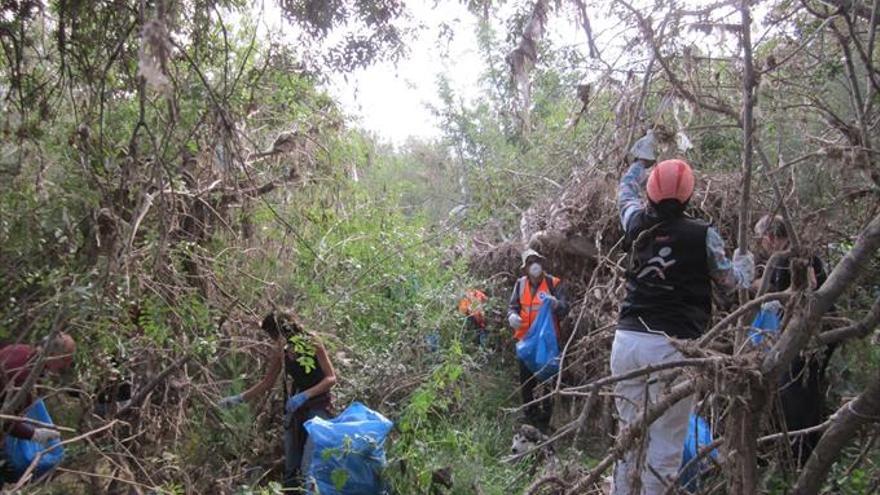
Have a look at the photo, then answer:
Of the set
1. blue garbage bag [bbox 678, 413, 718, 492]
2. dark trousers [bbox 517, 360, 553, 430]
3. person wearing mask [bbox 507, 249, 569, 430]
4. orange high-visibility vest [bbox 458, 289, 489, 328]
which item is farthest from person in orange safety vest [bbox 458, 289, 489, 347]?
blue garbage bag [bbox 678, 413, 718, 492]

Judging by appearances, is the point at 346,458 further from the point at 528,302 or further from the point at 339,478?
the point at 528,302

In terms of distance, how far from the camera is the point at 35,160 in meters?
4.25

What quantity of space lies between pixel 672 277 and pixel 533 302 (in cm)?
310

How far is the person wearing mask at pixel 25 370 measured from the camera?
3.71m

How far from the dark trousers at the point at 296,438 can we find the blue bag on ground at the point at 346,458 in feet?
0.77

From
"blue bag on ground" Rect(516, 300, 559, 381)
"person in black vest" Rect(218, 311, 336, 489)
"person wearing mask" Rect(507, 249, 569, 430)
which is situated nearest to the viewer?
"person in black vest" Rect(218, 311, 336, 489)

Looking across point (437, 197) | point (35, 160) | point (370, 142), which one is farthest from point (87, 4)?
point (437, 197)

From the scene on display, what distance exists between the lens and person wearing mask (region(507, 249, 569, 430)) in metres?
6.40

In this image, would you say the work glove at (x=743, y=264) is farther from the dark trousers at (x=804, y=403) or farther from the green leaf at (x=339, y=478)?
the green leaf at (x=339, y=478)

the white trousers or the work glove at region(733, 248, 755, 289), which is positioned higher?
the work glove at region(733, 248, 755, 289)

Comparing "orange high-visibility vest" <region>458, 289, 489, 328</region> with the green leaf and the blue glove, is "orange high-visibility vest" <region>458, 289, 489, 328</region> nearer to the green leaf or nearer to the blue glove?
the blue glove

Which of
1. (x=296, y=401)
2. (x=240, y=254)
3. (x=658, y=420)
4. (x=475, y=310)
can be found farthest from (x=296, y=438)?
(x=658, y=420)

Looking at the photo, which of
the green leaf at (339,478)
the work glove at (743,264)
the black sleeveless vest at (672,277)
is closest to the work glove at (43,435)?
the green leaf at (339,478)

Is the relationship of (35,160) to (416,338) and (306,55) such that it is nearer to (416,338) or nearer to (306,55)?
(306,55)
